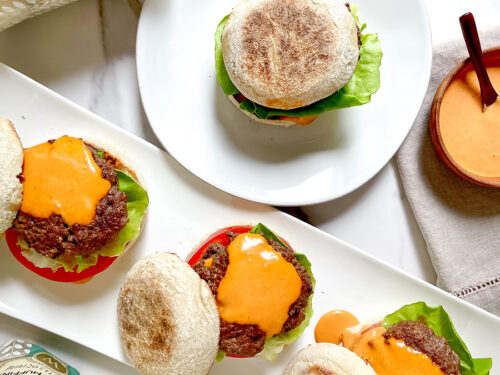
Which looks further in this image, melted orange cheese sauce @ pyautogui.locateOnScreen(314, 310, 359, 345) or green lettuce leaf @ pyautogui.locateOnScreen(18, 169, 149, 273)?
melted orange cheese sauce @ pyautogui.locateOnScreen(314, 310, 359, 345)

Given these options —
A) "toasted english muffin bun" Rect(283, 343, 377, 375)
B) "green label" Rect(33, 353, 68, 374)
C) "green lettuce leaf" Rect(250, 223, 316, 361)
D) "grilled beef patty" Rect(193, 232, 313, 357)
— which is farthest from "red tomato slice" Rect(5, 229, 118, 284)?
"toasted english muffin bun" Rect(283, 343, 377, 375)

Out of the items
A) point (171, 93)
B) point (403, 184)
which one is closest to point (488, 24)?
point (403, 184)

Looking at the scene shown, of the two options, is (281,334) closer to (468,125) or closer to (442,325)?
(442,325)

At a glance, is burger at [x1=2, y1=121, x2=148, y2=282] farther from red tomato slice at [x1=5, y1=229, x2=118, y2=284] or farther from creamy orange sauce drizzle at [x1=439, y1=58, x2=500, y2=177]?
creamy orange sauce drizzle at [x1=439, y1=58, x2=500, y2=177]

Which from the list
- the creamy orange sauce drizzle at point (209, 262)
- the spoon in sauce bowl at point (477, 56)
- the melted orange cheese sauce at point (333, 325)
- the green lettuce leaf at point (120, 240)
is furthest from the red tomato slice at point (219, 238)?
the spoon in sauce bowl at point (477, 56)

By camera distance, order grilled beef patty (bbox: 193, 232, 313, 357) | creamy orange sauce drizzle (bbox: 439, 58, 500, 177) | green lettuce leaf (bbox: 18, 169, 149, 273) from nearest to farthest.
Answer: grilled beef patty (bbox: 193, 232, 313, 357)
green lettuce leaf (bbox: 18, 169, 149, 273)
creamy orange sauce drizzle (bbox: 439, 58, 500, 177)

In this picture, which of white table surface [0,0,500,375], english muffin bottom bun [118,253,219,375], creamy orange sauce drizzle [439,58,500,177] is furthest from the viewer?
white table surface [0,0,500,375]
